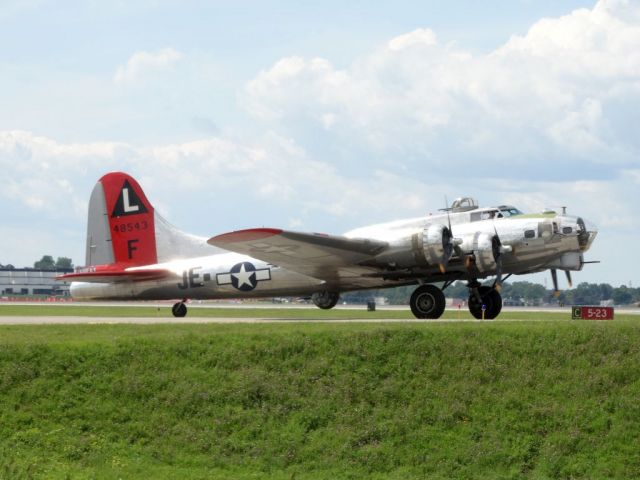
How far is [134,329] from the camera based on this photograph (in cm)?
2622

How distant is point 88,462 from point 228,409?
11.0ft

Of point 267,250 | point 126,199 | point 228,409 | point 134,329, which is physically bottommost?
point 228,409

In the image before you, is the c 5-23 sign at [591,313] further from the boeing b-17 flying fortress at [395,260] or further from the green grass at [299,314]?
the boeing b-17 flying fortress at [395,260]

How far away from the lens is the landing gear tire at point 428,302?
105 ft

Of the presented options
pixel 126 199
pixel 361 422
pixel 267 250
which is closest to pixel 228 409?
pixel 361 422

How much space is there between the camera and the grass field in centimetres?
1812

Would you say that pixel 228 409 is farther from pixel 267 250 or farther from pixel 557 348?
pixel 267 250

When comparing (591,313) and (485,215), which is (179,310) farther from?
(591,313)

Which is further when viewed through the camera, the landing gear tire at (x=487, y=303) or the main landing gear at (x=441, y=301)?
the landing gear tire at (x=487, y=303)

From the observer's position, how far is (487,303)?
112ft

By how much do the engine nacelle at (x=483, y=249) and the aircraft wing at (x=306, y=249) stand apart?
A: 3222 mm

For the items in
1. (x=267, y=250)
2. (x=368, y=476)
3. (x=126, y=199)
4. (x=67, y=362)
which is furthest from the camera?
(x=126, y=199)

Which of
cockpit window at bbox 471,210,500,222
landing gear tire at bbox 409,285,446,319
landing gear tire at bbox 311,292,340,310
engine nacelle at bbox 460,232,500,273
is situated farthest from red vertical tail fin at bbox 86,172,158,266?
engine nacelle at bbox 460,232,500,273

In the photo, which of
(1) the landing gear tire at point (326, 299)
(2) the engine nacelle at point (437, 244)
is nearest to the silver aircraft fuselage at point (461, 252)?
(2) the engine nacelle at point (437, 244)
